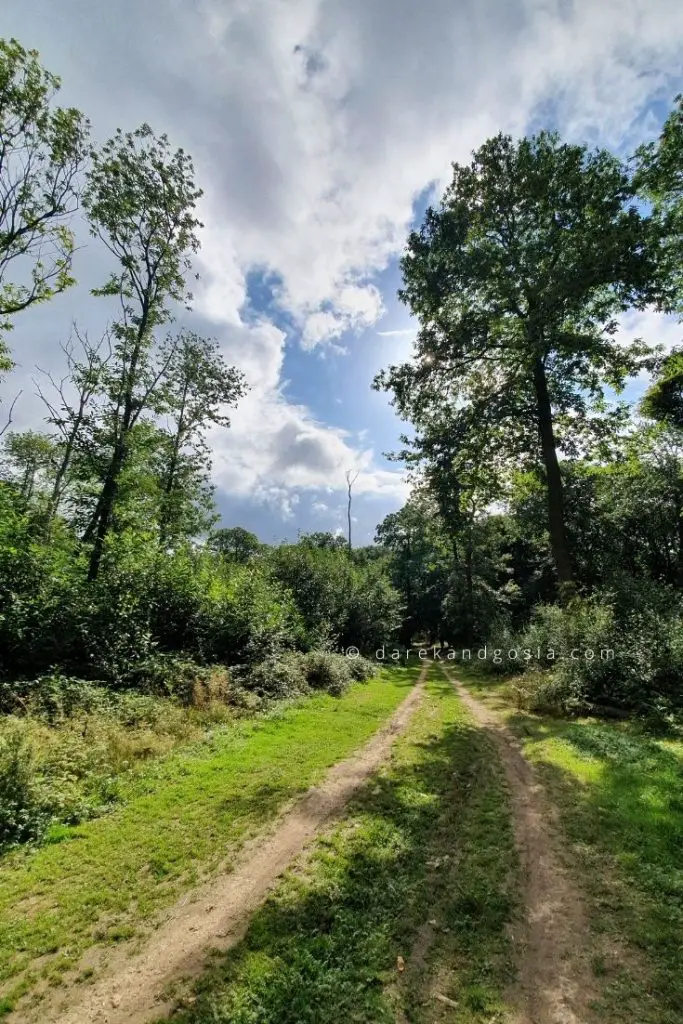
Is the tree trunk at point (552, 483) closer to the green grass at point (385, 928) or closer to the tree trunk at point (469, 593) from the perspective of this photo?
the green grass at point (385, 928)

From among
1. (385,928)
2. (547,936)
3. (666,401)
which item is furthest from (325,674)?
(666,401)

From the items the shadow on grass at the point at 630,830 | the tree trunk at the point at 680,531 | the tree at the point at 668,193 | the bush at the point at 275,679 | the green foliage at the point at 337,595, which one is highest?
the tree at the point at 668,193

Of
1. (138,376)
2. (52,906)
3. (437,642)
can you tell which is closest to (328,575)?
(138,376)

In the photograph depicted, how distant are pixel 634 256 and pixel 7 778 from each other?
865 inches

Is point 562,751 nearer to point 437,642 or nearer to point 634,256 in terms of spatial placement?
point 634,256

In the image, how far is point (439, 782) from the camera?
27.6 feet

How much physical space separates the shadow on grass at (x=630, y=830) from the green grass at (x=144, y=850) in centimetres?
444

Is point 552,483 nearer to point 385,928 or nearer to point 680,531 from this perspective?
point 385,928

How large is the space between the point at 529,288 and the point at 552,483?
801 cm

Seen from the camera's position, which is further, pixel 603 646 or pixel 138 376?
pixel 138 376

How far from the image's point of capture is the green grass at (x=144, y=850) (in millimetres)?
4469

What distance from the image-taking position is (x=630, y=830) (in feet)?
20.4

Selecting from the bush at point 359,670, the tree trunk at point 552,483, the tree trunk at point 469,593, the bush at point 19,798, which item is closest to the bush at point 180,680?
the bush at point 19,798

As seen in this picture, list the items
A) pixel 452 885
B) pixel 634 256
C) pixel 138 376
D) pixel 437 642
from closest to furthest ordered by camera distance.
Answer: pixel 452 885
pixel 634 256
pixel 138 376
pixel 437 642
